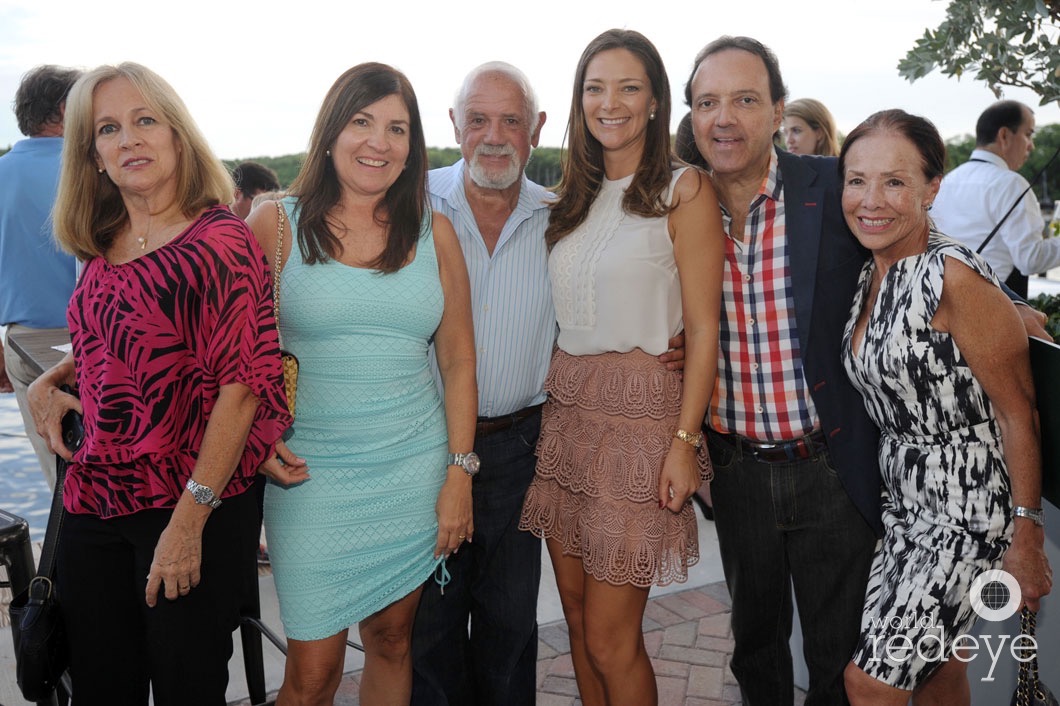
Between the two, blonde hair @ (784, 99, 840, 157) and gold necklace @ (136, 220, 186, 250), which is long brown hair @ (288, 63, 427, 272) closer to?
gold necklace @ (136, 220, 186, 250)

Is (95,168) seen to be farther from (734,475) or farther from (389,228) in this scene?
(734,475)

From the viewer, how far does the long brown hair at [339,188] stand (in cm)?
230

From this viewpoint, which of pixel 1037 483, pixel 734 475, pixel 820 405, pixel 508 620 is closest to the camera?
pixel 1037 483

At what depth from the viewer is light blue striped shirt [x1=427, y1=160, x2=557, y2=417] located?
8.71 ft

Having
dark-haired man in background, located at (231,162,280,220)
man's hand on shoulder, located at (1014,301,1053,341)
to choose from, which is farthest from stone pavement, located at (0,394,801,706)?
dark-haired man in background, located at (231,162,280,220)

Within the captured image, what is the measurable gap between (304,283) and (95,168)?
23.3 inches

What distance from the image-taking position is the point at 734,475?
2.53 meters

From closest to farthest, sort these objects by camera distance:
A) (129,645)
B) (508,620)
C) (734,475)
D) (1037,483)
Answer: (1037,483) < (129,645) < (734,475) < (508,620)

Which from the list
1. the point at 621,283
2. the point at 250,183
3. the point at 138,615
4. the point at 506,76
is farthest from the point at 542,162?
the point at 138,615

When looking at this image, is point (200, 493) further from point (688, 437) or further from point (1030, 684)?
point (1030, 684)

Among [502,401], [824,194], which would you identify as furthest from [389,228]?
[824,194]

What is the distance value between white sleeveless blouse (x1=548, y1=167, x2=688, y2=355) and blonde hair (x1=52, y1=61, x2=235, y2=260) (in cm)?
98

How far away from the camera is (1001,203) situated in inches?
206

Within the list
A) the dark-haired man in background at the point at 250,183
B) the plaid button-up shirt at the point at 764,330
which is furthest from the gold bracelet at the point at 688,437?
the dark-haired man in background at the point at 250,183
